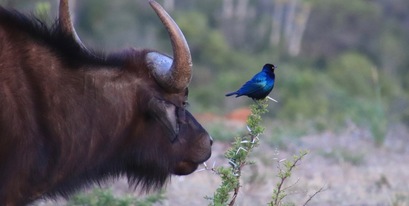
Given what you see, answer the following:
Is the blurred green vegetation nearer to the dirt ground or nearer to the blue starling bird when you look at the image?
the dirt ground

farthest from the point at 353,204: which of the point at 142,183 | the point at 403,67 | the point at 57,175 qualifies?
the point at 403,67

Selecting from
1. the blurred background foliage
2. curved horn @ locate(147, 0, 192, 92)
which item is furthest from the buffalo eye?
the blurred background foliage

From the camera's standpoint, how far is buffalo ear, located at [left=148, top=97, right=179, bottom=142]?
6.10 meters

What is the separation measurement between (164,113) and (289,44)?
144ft

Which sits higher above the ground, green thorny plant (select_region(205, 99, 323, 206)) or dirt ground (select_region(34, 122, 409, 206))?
green thorny plant (select_region(205, 99, 323, 206))

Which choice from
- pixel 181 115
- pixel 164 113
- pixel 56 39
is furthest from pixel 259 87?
pixel 56 39

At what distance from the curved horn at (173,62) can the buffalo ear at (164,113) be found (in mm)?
97

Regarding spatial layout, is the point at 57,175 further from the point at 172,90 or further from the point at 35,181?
the point at 172,90

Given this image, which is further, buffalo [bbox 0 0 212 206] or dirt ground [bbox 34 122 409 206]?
dirt ground [bbox 34 122 409 206]

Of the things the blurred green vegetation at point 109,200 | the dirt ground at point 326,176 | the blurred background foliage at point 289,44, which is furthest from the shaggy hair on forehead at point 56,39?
the blurred background foliage at point 289,44

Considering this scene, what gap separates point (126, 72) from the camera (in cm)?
619

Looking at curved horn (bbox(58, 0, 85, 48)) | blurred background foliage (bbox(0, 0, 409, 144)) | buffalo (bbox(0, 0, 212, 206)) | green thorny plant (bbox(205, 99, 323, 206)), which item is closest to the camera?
buffalo (bbox(0, 0, 212, 206))

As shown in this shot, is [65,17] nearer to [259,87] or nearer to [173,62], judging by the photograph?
[173,62]

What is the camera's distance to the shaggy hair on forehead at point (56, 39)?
5891 mm
